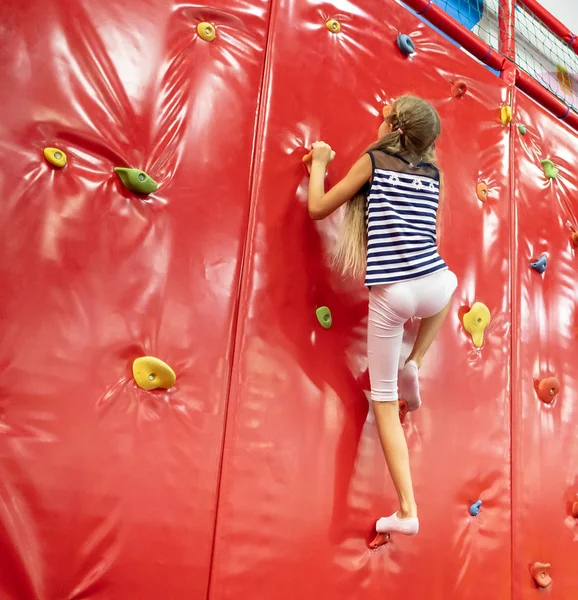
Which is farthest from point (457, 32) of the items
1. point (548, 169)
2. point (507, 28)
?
point (548, 169)

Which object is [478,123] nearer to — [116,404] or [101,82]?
[101,82]

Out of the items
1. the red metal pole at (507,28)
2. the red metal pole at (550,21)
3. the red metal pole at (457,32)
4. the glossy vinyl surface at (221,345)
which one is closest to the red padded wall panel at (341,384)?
the glossy vinyl surface at (221,345)

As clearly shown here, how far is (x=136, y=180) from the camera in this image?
1153mm

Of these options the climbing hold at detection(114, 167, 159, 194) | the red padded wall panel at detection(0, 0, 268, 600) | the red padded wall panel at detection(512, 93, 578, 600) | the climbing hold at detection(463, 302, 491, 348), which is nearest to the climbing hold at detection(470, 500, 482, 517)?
the red padded wall panel at detection(512, 93, 578, 600)

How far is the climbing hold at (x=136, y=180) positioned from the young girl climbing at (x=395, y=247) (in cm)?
36

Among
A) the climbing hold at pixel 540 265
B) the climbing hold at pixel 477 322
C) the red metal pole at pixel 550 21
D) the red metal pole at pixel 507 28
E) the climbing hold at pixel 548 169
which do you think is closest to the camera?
the climbing hold at pixel 477 322

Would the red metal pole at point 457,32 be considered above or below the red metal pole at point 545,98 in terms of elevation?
above

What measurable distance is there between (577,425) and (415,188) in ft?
3.45

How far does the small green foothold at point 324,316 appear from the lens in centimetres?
133

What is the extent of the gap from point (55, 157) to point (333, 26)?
82 cm

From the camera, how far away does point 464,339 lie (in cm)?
161

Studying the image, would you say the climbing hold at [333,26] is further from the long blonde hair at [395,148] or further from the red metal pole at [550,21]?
the red metal pole at [550,21]

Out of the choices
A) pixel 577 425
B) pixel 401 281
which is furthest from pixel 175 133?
pixel 577 425

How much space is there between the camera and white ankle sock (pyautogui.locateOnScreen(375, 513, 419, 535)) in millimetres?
1235
